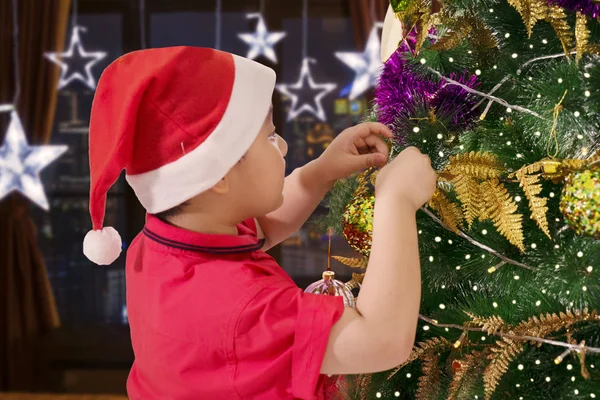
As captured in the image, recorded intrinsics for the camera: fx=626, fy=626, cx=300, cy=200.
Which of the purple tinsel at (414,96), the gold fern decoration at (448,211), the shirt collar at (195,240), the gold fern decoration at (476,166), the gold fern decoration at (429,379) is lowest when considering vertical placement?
the gold fern decoration at (429,379)

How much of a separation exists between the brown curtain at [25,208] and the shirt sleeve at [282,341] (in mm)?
2911

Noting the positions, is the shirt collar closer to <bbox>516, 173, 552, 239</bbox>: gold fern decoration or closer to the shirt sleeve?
the shirt sleeve

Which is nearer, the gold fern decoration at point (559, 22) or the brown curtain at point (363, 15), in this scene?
the gold fern decoration at point (559, 22)

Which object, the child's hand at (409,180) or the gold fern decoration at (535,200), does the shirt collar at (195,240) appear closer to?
the child's hand at (409,180)

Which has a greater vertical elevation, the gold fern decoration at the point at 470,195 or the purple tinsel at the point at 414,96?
the purple tinsel at the point at 414,96

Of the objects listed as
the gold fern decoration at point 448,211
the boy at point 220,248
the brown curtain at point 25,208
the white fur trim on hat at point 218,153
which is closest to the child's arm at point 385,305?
the boy at point 220,248

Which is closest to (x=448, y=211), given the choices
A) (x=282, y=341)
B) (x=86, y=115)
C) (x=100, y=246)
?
(x=282, y=341)

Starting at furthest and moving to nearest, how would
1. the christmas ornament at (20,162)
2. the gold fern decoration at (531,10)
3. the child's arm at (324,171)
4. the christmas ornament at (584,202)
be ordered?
the christmas ornament at (20,162) < the child's arm at (324,171) < the gold fern decoration at (531,10) < the christmas ornament at (584,202)

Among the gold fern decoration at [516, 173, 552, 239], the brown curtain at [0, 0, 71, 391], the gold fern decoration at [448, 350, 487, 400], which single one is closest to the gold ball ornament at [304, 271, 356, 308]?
the gold fern decoration at [448, 350, 487, 400]

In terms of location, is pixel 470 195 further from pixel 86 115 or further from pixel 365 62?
pixel 86 115

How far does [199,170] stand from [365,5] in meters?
2.72

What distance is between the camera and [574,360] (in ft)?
2.46

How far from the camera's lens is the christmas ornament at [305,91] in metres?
3.38

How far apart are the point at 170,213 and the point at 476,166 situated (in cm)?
41
